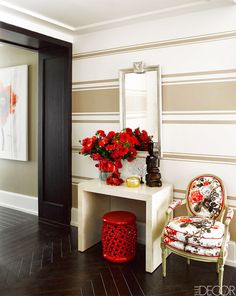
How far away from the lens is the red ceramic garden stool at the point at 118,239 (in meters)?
3.11

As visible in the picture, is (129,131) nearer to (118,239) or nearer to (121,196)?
(121,196)

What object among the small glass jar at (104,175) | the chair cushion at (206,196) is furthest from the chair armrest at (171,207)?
the small glass jar at (104,175)

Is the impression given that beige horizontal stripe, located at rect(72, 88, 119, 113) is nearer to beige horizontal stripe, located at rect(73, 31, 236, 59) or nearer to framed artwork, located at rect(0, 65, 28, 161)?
beige horizontal stripe, located at rect(73, 31, 236, 59)

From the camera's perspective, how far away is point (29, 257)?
3.18 metres

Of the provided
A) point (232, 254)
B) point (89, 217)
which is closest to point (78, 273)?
point (89, 217)

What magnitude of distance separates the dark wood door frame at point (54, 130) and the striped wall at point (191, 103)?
1.81 ft

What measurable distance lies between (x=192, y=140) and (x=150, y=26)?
139cm

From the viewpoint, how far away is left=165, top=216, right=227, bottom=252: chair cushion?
2516 mm

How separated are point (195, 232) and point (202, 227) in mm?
88

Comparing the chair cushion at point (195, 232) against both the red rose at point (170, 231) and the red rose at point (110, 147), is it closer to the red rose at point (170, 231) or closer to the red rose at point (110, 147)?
the red rose at point (170, 231)

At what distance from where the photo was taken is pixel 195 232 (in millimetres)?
2580

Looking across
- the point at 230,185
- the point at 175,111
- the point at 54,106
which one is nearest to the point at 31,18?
the point at 54,106

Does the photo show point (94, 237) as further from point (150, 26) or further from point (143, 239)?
point (150, 26)

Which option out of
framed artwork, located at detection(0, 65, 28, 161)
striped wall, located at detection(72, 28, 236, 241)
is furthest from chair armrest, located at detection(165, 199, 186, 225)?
framed artwork, located at detection(0, 65, 28, 161)
